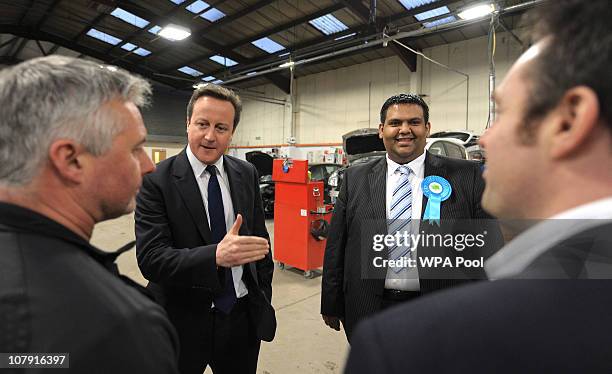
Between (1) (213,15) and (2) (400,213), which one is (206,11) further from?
(2) (400,213)

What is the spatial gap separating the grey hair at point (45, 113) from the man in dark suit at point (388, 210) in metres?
1.25

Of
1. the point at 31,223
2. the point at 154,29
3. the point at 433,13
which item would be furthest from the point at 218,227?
the point at 154,29

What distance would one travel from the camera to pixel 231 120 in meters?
1.65

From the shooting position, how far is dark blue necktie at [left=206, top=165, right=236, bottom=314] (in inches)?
57.2

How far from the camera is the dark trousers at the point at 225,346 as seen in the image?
54.8 inches

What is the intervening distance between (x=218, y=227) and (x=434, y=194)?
40.6 inches

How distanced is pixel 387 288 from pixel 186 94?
1604 centimetres

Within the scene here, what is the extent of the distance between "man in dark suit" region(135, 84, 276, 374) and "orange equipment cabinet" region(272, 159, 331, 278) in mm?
2733

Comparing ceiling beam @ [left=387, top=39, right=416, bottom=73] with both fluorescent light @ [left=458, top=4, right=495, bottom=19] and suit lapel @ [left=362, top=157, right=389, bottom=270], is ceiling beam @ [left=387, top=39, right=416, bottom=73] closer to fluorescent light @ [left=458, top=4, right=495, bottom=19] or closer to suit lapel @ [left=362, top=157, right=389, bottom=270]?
fluorescent light @ [left=458, top=4, right=495, bottom=19]

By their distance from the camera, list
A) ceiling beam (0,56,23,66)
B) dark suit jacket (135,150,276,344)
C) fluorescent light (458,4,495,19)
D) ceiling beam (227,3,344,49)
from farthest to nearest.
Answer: ceiling beam (0,56,23,66) < ceiling beam (227,3,344,49) < fluorescent light (458,4,495,19) < dark suit jacket (135,150,276,344)

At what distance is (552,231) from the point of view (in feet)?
1.41

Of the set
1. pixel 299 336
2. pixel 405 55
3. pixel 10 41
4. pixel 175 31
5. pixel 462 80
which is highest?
pixel 10 41

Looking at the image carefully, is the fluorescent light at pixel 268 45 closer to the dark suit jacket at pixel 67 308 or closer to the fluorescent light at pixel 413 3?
the fluorescent light at pixel 413 3

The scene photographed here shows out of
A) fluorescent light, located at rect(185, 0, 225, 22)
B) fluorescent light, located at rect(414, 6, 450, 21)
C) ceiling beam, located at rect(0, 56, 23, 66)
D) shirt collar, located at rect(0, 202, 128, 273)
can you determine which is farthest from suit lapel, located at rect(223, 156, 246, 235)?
ceiling beam, located at rect(0, 56, 23, 66)
